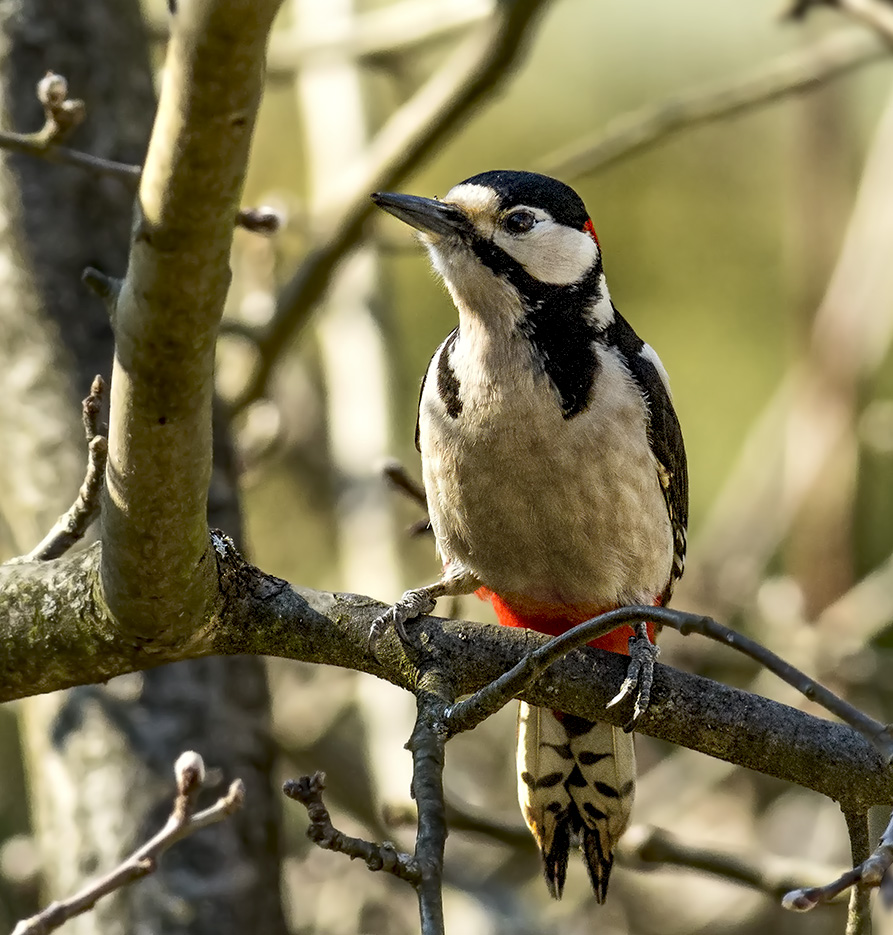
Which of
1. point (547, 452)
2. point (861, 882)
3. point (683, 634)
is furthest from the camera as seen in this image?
point (547, 452)

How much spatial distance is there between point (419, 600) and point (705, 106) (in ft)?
7.00

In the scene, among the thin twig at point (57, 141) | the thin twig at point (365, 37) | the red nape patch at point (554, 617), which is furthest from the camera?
the thin twig at point (365, 37)

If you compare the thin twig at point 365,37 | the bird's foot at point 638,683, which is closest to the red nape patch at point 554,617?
the bird's foot at point 638,683

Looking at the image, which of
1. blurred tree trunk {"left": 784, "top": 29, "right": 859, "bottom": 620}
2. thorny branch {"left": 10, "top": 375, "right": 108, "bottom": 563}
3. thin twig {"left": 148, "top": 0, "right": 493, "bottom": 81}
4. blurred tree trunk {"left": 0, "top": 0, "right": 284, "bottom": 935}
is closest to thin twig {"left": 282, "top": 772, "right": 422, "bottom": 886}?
thorny branch {"left": 10, "top": 375, "right": 108, "bottom": 563}

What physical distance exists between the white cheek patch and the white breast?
19cm

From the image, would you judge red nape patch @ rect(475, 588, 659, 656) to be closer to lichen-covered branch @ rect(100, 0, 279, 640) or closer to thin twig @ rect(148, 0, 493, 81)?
lichen-covered branch @ rect(100, 0, 279, 640)

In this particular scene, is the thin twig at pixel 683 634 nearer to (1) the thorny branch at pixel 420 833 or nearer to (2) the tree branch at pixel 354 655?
(1) the thorny branch at pixel 420 833

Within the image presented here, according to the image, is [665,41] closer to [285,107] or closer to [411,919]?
[285,107]

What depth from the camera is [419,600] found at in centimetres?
274

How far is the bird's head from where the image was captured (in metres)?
3.11

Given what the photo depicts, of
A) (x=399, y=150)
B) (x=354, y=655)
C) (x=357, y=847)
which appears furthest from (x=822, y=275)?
(x=357, y=847)

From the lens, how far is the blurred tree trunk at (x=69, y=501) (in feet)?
10.9

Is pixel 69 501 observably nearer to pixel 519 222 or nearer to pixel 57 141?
pixel 57 141

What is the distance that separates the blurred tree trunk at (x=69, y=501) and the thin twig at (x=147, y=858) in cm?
101
